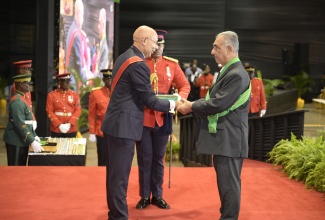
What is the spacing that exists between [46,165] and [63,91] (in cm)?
129

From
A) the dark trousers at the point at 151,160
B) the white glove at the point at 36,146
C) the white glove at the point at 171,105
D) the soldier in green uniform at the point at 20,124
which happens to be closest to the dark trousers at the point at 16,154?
the soldier in green uniform at the point at 20,124

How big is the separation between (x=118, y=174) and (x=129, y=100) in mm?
548

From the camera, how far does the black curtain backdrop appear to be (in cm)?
2175

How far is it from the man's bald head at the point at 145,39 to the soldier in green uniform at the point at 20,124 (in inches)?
106

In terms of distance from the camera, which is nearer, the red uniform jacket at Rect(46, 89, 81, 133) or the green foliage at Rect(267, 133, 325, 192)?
the green foliage at Rect(267, 133, 325, 192)

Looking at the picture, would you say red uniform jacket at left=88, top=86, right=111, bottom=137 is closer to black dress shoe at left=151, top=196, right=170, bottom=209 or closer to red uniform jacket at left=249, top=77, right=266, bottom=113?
black dress shoe at left=151, top=196, right=170, bottom=209

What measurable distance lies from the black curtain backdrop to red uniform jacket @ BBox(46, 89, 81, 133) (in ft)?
44.5

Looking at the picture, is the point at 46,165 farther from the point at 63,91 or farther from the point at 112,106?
the point at 112,106

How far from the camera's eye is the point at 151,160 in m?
5.16

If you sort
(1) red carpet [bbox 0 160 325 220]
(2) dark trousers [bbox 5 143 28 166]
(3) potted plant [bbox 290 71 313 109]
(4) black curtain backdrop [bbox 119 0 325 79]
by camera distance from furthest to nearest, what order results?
(4) black curtain backdrop [bbox 119 0 325 79] < (3) potted plant [bbox 290 71 313 109] < (2) dark trousers [bbox 5 143 28 166] < (1) red carpet [bbox 0 160 325 220]

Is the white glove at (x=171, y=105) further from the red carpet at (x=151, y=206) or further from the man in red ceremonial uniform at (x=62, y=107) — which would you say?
the man in red ceremonial uniform at (x=62, y=107)

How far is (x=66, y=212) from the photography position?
5.08m

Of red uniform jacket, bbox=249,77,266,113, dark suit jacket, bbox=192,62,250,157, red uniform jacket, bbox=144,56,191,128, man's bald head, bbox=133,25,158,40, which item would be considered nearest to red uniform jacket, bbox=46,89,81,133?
red uniform jacket, bbox=144,56,191,128

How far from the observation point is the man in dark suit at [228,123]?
450 centimetres
